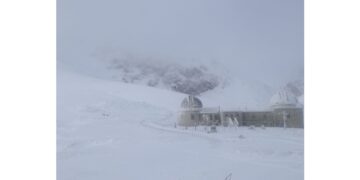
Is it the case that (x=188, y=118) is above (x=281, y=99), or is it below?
below

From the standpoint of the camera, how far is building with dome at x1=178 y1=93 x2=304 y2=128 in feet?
10.8

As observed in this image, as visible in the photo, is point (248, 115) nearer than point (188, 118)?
No

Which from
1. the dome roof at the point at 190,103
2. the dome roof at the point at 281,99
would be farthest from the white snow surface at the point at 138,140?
the dome roof at the point at 281,99

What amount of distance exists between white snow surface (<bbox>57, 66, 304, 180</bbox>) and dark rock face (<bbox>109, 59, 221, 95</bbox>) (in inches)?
2.1

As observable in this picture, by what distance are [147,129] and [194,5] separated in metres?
0.95

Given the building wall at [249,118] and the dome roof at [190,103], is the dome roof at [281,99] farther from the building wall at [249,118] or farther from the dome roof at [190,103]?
the dome roof at [190,103]

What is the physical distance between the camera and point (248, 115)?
3.41 meters

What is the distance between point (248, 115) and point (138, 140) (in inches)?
32.6

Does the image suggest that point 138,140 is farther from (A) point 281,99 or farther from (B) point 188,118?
(A) point 281,99

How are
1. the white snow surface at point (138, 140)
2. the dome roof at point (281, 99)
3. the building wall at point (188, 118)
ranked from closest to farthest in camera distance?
the white snow surface at point (138, 140), the building wall at point (188, 118), the dome roof at point (281, 99)

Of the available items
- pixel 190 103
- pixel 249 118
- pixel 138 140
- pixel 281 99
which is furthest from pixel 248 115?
pixel 138 140

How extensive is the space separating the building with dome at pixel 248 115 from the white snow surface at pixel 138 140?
0.18 ft

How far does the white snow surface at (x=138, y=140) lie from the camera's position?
3.14 meters
